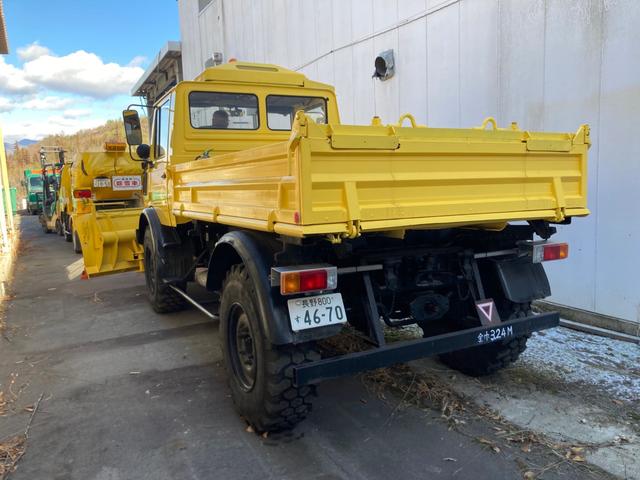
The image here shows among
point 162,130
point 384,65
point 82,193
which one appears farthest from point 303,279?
point 82,193

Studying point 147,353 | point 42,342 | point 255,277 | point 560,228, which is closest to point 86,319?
point 42,342

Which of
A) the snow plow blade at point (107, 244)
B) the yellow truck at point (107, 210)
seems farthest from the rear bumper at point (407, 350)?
the snow plow blade at point (107, 244)

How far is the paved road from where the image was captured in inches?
116

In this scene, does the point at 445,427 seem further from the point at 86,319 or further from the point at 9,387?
the point at 86,319

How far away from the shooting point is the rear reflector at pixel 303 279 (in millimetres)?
2740

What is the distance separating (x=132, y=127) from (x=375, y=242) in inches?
132

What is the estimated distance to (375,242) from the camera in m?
3.39

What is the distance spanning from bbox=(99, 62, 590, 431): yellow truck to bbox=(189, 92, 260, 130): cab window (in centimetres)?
88

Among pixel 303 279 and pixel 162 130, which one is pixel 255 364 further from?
pixel 162 130

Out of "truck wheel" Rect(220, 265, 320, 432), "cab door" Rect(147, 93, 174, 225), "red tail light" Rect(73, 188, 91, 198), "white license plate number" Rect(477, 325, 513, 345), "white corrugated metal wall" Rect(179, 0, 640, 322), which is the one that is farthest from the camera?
"red tail light" Rect(73, 188, 91, 198)

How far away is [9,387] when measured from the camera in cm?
422

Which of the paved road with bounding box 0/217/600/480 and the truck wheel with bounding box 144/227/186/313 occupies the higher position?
the truck wheel with bounding box 144/227/186/313

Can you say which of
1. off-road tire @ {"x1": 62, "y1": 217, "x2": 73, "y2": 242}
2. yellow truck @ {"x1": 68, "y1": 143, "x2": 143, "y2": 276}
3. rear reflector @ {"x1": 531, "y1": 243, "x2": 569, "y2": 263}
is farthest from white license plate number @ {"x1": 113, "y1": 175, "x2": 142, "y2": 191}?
rear reflector @ {"x1": 531, "y1": 243, "x2": 569, "y2": 263}

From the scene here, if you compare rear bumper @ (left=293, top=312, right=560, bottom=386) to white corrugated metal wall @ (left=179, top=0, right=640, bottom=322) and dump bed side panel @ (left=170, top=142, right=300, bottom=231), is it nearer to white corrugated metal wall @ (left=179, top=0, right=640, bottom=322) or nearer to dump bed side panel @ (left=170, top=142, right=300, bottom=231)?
dump bed side panel @ (left=170, top=142, right=300, bottom=231)
